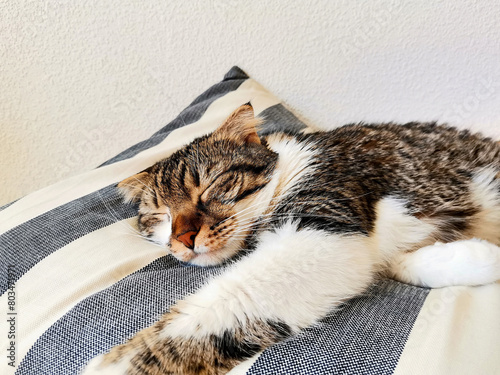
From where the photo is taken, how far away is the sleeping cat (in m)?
0.71

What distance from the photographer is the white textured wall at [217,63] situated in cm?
152

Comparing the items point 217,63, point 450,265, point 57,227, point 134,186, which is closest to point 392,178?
point 450,265

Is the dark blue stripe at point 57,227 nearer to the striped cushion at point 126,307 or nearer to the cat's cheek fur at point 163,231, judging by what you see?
the striped cushion at point 126,307

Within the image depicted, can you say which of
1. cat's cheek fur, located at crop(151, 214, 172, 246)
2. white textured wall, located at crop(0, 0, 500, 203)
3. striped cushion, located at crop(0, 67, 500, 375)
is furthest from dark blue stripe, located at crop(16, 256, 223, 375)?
white textured wall, located at crop(0, 0, 500, 203)

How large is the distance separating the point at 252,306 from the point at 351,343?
0.18m

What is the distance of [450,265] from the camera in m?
0.84

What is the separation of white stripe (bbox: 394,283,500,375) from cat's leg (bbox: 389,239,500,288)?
0.15 ft

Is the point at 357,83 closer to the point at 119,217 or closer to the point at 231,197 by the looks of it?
the point at 231,197

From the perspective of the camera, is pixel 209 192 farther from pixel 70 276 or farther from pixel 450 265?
pixel 450 265

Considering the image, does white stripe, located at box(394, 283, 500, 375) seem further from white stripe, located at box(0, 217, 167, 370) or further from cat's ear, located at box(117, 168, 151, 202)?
cat's ear, located at box(117, 168, 151, 202)

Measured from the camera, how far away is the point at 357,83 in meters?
1.63

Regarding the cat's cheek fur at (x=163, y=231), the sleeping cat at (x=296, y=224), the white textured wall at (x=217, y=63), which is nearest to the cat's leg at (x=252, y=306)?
the sleeping cat at (x=296, y=224)

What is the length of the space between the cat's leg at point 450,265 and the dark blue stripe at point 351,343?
0.35 ft

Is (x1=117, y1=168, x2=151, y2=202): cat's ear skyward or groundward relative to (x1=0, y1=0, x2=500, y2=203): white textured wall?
groundward
